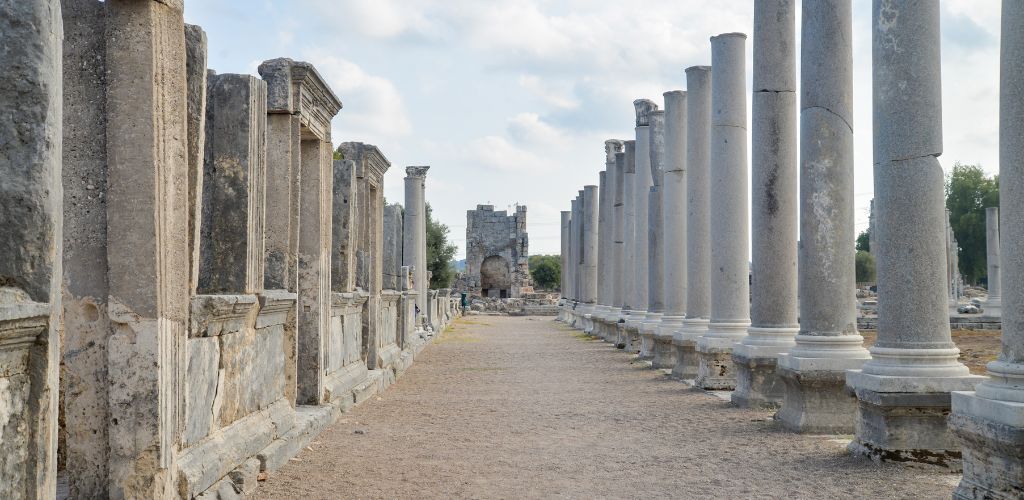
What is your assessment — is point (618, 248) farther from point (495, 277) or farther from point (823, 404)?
point (495, 277)

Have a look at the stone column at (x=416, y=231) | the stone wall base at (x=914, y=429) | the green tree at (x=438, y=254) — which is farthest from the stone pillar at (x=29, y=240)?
the green tree at (x=438, y=254)

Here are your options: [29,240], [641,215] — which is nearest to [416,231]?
[641,215]

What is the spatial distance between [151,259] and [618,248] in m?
20.8

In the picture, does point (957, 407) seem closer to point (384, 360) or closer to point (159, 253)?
point (159, 253)

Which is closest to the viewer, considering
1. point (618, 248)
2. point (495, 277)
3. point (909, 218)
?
point (909, 218)

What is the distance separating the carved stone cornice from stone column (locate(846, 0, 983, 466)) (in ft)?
39.4

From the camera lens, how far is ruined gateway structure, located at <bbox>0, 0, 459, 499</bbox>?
3.21 metres

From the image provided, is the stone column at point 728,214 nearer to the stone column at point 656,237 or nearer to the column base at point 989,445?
the stone column at point 656,237

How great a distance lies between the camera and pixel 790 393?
345 inches

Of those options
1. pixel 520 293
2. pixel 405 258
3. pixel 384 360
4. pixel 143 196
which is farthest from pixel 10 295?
pixel 520 293

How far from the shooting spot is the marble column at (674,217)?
15695 mm

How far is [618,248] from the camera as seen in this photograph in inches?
981

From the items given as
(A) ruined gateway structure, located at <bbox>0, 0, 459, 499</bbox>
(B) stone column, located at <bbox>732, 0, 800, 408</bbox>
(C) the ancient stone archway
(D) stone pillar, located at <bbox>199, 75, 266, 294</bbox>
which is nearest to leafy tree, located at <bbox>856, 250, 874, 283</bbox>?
(C) the ancient stone archway

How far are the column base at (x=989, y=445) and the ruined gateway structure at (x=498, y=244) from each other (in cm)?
4938
